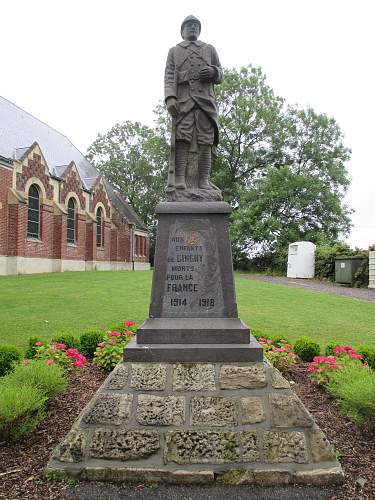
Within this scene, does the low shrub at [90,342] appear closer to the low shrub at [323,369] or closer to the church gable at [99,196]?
the low shrub at [323,369]

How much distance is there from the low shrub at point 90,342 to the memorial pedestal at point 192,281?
9.35 feet

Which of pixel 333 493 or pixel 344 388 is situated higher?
pixel 344 388

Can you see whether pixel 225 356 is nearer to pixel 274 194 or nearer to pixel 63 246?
pixel 63 246

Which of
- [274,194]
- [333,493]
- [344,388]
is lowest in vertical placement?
[333,493]

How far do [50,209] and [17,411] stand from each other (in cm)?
2367

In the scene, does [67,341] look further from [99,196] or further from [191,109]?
[99,196]

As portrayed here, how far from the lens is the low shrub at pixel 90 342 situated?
672cm

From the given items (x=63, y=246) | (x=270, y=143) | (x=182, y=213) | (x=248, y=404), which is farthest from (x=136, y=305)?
(x=270, y=143)

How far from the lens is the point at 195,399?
139 inches

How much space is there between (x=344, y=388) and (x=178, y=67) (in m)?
4.07

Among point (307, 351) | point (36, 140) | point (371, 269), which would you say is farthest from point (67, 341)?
point (36, 140)

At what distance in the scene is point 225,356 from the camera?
3775 millimetres

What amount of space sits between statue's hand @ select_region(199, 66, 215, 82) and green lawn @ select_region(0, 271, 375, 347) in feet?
18.0

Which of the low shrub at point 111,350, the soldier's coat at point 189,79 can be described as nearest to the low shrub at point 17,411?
the low shrub at point 111,350
